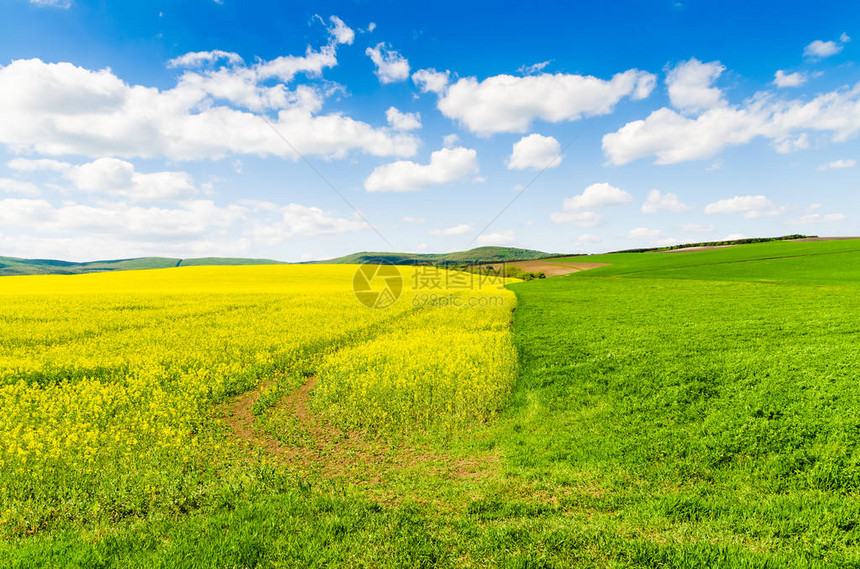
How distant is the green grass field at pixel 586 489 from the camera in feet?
15.5

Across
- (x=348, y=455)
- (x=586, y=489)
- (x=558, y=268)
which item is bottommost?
(x=348, y=455)

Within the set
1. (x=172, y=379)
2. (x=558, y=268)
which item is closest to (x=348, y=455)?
(x=172, y=379)

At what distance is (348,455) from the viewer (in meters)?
7.90

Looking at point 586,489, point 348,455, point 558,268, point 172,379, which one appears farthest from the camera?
point 558,268

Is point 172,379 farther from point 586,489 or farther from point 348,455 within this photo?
point 586,489

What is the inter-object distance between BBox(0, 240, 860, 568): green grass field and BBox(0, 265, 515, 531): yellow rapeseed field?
0.97 meters

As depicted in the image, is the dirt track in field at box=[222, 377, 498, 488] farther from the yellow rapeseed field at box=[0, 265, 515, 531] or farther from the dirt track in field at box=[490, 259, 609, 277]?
the dirt track in field at box=[490, 259, 609, 277]

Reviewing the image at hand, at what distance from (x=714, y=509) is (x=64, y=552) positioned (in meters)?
9.50

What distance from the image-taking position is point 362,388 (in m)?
10.8

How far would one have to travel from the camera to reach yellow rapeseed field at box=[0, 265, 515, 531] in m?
6.62

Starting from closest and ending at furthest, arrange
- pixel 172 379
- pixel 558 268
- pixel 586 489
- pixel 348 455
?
pixel 586 489, pixel 348 455, pixel 172 379, pixel 558 268

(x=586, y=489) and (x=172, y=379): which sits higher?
(x=172, y=379)

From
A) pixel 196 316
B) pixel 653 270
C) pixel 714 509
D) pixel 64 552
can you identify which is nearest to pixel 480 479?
pixel 714 509

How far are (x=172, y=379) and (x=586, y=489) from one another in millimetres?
12191
